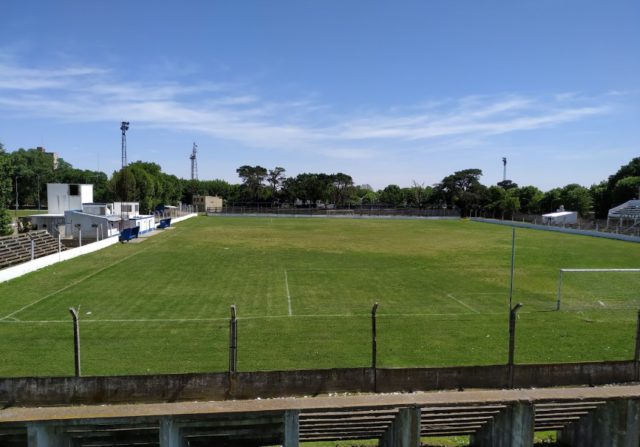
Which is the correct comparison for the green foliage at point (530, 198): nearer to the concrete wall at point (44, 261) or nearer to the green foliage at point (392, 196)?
the green foliage at point (392, 196)

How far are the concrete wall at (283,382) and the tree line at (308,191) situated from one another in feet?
206

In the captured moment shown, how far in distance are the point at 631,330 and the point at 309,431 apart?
12.7 meters

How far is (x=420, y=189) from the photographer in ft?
486

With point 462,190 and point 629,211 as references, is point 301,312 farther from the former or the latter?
point 462,190

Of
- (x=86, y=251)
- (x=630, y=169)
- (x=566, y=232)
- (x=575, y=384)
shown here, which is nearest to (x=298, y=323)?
(x=575, y=384)

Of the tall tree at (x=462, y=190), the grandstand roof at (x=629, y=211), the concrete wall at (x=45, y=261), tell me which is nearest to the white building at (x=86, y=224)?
the concrete wall at (x=45, y=261)

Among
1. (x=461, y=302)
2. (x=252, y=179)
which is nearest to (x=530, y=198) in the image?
(x=252, y=179)

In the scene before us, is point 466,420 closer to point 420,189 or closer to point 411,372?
point 411,372

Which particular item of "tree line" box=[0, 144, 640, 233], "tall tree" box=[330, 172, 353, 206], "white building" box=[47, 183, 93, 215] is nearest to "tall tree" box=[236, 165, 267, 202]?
"tree line" box=[0, 144, 640, 233]

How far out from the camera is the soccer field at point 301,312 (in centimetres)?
1187

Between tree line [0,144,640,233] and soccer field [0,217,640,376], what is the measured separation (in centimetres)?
5054

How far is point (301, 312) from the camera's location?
16703 millimetres

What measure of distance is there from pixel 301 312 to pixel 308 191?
126m

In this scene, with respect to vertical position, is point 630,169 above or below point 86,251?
above
